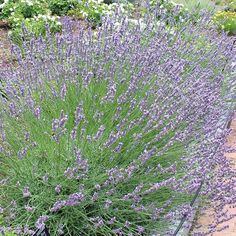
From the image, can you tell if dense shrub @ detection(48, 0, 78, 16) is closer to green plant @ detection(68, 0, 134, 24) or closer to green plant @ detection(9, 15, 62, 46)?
green plant @ detection(68, 0, 134, 24)

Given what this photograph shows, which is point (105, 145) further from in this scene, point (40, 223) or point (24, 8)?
point (24, 8)

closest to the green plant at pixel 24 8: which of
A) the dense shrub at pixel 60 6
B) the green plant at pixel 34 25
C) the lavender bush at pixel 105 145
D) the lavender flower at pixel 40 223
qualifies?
the green plant at pixel 34 25

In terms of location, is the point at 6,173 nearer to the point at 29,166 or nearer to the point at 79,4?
the point at 29,166

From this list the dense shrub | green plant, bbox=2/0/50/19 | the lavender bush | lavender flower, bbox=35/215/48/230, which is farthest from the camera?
the dense shrub

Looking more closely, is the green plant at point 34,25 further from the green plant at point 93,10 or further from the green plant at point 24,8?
the green plant at point 93,10

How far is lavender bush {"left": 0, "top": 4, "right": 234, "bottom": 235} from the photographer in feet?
7.56

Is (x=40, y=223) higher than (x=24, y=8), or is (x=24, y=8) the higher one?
(x=40, y=223)

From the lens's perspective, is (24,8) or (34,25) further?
(24,8)

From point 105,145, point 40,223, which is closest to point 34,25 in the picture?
point 105,145

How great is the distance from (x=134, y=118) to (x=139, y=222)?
2.10 ft

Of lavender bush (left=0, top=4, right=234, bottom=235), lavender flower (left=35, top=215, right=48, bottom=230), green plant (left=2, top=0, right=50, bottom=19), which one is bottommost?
green plant (left=2, top=0, right=50, bottom=19)

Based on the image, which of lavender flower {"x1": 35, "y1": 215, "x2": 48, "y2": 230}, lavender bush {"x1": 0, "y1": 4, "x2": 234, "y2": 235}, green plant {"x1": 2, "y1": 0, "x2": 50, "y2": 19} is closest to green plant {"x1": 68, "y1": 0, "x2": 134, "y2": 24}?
green plant {"x1": 2, "y1": 0, "x2": 50, "y2": 19}

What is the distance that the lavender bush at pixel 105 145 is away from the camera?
2305mm

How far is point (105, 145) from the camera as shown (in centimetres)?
227
